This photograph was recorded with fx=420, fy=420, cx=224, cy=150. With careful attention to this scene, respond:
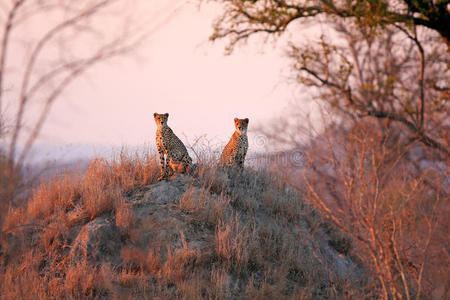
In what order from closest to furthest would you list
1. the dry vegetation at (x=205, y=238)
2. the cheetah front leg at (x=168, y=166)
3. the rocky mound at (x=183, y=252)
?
1. the dry vegetation at (x=205, y=238)
2. the rocky mound at (x=183, y=252)
3. the cheetah front leg at (x=168, y=166)

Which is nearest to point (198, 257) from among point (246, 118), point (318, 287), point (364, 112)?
point (318, 287)

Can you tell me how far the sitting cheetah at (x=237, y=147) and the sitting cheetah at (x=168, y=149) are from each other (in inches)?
35.4

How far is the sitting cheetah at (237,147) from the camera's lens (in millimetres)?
8023

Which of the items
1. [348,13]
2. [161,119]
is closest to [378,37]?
[348,13]

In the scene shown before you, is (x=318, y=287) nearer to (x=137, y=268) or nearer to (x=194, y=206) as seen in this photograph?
(x=194, y=206)

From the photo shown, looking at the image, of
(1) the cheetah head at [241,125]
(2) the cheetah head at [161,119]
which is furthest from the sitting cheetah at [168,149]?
(1) the cheetah head at [241,125]

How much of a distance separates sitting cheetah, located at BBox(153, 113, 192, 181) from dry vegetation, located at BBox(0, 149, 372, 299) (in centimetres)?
23

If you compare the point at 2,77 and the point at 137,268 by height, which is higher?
the point at 2,77

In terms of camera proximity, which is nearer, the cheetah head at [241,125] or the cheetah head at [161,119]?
the cheetah head at [161,119]

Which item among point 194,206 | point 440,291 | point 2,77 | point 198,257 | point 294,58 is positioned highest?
point 294,58

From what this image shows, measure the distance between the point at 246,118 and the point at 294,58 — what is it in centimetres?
555

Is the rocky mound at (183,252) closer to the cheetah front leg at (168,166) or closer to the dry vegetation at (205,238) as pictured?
the dry vegetation at (205,238)

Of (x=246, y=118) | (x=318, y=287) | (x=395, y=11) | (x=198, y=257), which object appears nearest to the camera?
(x=198, y=257)

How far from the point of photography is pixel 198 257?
578cm
